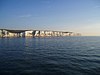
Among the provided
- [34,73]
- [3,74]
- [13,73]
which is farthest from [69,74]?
[3,74]

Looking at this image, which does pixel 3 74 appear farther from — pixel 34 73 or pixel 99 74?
pixel 99 74

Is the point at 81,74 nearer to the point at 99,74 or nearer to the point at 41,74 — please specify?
the point at 99,74

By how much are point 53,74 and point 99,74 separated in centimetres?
638

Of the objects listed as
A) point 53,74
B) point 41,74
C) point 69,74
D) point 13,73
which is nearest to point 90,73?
point 69,74

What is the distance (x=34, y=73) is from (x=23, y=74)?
4.98 feet

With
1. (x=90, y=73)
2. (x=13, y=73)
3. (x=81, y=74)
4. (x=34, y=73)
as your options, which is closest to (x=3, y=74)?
(x=13, y=73)

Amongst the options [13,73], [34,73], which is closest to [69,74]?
[34,73]

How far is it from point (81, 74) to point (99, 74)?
253 cm

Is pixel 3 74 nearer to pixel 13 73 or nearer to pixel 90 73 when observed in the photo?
pixel 13 73

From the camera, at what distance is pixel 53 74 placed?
1738 centimetres

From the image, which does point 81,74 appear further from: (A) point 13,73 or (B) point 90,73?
(A) point 13,73

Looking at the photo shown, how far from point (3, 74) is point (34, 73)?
4.15m

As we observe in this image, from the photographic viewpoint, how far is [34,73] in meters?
17.7

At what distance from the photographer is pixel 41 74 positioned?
17.3 meters
